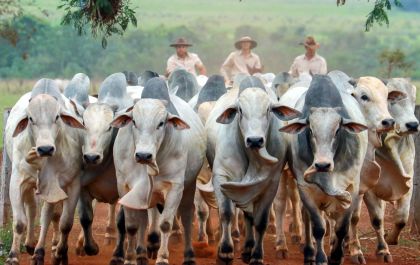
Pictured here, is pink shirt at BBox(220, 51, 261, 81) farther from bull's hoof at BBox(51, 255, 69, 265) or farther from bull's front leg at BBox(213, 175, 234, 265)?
bull's hoof at BBox(51, 255, 69, 265)

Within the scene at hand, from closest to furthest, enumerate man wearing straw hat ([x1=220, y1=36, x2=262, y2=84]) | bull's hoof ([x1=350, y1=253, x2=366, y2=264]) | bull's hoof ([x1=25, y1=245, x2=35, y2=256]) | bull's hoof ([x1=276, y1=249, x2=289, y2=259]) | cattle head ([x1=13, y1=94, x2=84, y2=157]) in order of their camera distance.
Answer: cattle head ([x1=13, y1=94, x2=84, y2=157]), bull's hoof ([x1=25, y1=245, x2=35, y2=256]), bull's hoof ([x1=350, y1=253, x2=366, y2=264]), bull's hoof ([x1=276, y1=249, x2=289, y2=259]), man wearing straw hat ([x1=220, y1=36, x2=262, y2=84])

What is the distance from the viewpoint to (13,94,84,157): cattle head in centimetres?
956

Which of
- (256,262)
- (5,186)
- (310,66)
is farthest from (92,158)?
(310,66)

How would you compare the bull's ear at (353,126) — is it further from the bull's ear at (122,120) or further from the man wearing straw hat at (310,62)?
the man wearing straw hat at (310,62)

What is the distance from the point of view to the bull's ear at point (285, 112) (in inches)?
383

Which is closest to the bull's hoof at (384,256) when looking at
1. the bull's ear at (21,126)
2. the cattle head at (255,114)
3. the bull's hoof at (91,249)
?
the cattle head at (255,114)

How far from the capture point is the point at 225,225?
9.87 m

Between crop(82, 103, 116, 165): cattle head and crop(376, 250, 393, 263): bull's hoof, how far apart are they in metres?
2.62

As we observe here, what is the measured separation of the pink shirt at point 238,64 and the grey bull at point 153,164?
7.10 meters

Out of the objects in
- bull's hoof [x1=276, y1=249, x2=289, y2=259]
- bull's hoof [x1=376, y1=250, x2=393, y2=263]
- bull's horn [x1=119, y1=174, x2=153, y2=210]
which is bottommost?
bull's hoof [x1=376, y1=250, x2=393, y2=263]

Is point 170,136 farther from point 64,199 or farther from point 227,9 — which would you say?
point 227,9

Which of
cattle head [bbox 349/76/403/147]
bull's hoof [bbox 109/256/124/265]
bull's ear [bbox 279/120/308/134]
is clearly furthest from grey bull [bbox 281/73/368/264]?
bull's hoof [bbox 109/256/124/265]

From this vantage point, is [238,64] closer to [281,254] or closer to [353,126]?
[281,254]

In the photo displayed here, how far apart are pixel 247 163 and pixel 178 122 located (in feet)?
2.33
